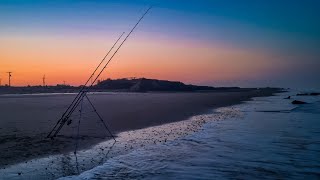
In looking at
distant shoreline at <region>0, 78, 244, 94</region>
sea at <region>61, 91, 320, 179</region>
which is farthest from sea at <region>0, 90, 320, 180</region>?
distant shoreline at <region>0, 78, 244, 94</region>

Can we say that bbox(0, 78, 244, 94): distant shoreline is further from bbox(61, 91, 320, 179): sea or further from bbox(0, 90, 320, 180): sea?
bbox(61, 91, 320, 179): sea

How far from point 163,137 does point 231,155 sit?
4151 millimetres

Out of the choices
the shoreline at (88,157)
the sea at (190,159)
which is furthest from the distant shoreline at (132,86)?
the sea at (190,159)

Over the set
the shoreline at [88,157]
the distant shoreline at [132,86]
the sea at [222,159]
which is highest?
the distant shoreline at [132,86]

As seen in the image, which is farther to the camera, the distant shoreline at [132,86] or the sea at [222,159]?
the distant shoreline at [132,86]

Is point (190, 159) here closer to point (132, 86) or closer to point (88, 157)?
point (88, 157)

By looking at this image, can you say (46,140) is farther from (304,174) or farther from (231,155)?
(304,174)

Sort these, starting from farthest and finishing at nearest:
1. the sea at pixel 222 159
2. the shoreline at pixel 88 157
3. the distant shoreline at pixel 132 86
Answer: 1. the distant shoreline at pixel 132 86
2. the sea at pixel 222 159
3. the shoreline at pixel 88 157

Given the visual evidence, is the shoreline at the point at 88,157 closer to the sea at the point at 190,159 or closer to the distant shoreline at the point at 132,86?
the sea at the point at 190,159

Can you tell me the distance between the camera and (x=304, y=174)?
8531 mm

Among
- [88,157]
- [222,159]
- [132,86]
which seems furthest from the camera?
[132,86]

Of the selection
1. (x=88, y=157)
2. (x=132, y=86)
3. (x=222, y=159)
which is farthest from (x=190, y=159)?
(x=132, y=86)

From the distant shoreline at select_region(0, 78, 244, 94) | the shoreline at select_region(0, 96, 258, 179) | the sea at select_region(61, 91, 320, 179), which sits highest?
the distant shoreline at select_region(0, 78, 244, 94)

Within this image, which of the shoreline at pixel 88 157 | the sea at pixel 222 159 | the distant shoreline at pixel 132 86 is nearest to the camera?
the shoreline at pixel 88 157
